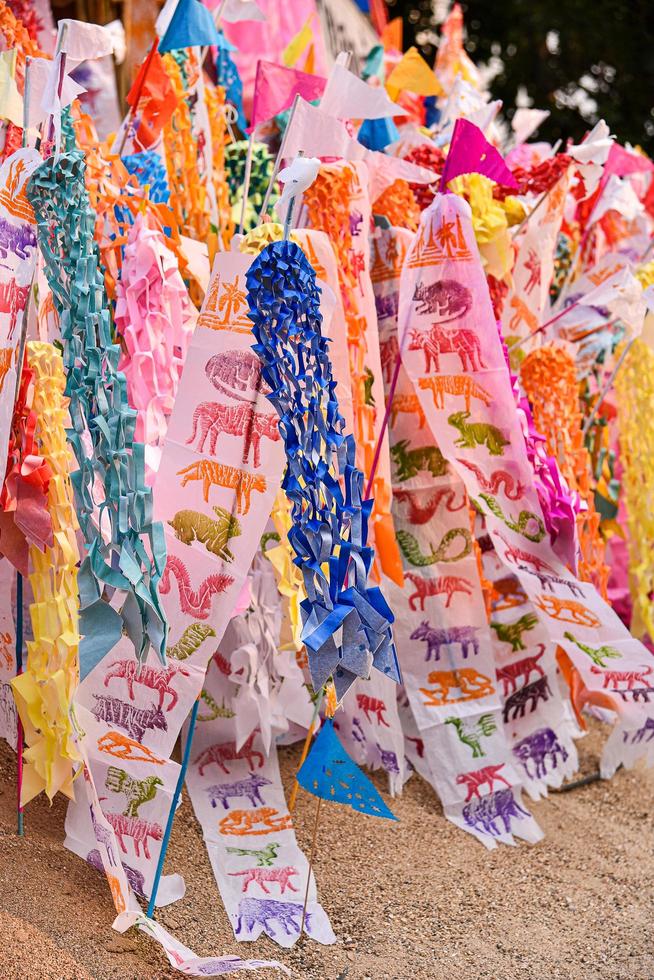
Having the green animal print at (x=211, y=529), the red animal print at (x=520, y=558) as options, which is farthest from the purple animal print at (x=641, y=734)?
the green animal print at (x=211, y=529)

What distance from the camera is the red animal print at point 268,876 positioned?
1630mm

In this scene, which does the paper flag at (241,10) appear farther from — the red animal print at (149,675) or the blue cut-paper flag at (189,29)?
the red animal print at (149,675)

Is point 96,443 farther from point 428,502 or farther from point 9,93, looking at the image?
point 428,502

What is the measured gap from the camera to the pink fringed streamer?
5.22 feet

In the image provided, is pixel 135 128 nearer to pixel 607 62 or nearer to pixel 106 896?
pixel 106 896

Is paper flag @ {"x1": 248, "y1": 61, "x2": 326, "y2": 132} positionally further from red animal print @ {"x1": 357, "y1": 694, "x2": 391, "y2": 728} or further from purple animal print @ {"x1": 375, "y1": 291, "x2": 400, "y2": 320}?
red animal print @ {"x1": 357, "y1": 694, "x2": 391, "y2": 728}

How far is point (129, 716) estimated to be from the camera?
4.95ft

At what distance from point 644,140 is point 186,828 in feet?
15.1

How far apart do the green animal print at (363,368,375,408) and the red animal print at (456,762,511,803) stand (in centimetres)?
70

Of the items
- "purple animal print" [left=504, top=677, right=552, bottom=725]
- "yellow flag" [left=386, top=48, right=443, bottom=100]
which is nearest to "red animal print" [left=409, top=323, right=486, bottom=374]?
"yellow flag" [left=386, top=48, right=443, bottom=100]

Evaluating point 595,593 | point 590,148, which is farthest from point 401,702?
point 590,148

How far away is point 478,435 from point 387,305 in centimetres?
33

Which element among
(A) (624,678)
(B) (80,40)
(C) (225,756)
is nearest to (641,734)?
(A) (624,678)

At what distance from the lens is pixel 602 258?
255cm
